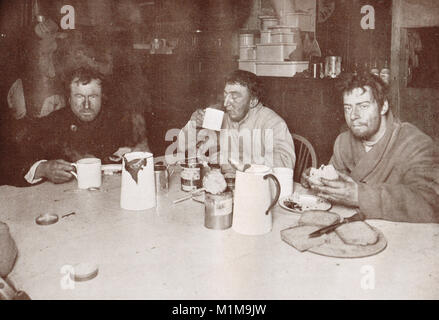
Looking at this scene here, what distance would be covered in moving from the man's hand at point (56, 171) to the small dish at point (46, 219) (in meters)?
0.43

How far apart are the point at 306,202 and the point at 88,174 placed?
96 cm

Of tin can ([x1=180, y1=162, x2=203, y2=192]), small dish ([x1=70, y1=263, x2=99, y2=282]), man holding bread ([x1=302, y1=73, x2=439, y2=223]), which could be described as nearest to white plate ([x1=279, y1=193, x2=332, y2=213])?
man holding bread ([x1=302, y1=73, x2=439, y2=223])

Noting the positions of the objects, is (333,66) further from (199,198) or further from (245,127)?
(199,198)

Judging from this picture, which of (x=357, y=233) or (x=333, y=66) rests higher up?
(x=333, y=66)

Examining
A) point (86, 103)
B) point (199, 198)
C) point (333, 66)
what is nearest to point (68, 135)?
point (86, 103)

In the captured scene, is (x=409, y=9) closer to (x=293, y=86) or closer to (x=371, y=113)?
(x=293, y=86)

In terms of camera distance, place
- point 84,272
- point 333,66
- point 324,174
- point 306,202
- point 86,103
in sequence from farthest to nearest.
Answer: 1. point 333,66
2. point 86,103
3. point 306,202
4. point 324,174
5. point 84,272

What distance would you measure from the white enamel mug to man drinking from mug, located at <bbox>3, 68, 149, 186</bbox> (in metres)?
0.59

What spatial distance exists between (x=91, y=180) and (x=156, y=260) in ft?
2.65

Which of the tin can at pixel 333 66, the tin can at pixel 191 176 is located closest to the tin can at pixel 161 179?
the tin can at pixel 191 176

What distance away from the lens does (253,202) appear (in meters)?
1.41

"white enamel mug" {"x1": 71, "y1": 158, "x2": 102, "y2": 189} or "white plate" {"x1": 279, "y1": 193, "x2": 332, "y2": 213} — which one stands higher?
"white enamel mug" {"x1": 71, "y1": 158, "x2": 102, "y2": 189}

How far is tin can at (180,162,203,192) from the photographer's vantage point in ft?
6.23

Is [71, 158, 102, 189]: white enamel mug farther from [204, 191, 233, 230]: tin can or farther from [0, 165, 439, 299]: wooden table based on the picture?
[204, 191, 233, 230]: tin can
